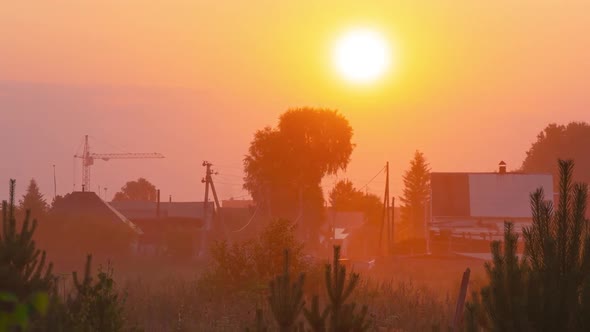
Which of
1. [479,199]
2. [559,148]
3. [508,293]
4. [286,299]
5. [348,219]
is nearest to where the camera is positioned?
[508,293]

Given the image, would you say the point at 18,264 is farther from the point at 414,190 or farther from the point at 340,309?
the point at 414,190

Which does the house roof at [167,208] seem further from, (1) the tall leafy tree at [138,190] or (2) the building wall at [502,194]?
(1) the tall leafy tree at [138,190]

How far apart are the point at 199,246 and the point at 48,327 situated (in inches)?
2067

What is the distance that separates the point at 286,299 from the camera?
11430 mm

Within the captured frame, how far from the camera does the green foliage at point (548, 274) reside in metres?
8.19

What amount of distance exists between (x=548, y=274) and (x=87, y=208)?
194 feet

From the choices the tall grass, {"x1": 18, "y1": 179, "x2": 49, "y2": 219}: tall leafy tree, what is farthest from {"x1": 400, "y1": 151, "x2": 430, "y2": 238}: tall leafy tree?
the tall grass

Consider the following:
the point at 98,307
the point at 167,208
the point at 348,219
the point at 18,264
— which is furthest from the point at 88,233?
the point at 348,219

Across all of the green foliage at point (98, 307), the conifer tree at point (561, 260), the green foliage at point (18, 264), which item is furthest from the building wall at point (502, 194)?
the conifer tree at point (561, 260)

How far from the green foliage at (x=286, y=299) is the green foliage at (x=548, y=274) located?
10.3ft

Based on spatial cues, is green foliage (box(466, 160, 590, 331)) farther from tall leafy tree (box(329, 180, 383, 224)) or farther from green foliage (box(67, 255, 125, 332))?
tall leafy tree (box(329, 180, 383, 224))

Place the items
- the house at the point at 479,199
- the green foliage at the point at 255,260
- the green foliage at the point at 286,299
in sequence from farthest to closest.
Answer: the house at the point at 479,199 → the green foliage at the point at 255,260 → the green foliage at the point at 286,299

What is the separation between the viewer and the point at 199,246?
66625 millimetres

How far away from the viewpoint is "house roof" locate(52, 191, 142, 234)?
63438mm
